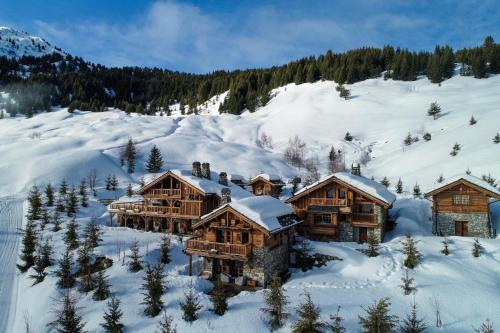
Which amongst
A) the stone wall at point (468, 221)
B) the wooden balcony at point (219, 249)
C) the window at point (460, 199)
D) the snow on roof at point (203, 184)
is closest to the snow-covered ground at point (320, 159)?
the stone wall at point (468, 221)

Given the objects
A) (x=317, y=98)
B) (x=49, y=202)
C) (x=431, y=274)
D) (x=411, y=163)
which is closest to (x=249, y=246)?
(x=431, y=274)

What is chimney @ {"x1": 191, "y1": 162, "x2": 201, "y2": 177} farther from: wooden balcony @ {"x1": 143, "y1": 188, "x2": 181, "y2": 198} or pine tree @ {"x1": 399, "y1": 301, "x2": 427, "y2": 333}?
pine tree @ {"x1": 399, "y1": 301, "x2": 427, "y2": 333}

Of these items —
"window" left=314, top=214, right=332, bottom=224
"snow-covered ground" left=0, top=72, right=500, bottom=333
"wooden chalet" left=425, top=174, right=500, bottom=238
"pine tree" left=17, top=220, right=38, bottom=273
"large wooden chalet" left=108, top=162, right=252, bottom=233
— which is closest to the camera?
"snow-covered ground" left=0, top=72, right=500, bottom=333

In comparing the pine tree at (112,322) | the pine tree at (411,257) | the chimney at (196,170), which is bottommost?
the pine tree at (112,322)

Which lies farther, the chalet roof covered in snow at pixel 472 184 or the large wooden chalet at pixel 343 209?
the large wooden chalet at pixel 343 209

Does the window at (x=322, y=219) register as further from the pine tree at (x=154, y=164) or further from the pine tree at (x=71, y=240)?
the pine tree at (x=154, y=164)

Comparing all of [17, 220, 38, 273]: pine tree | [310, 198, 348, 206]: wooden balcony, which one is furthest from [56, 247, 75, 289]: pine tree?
[310, 198, 348, 206]: wooden balcony
